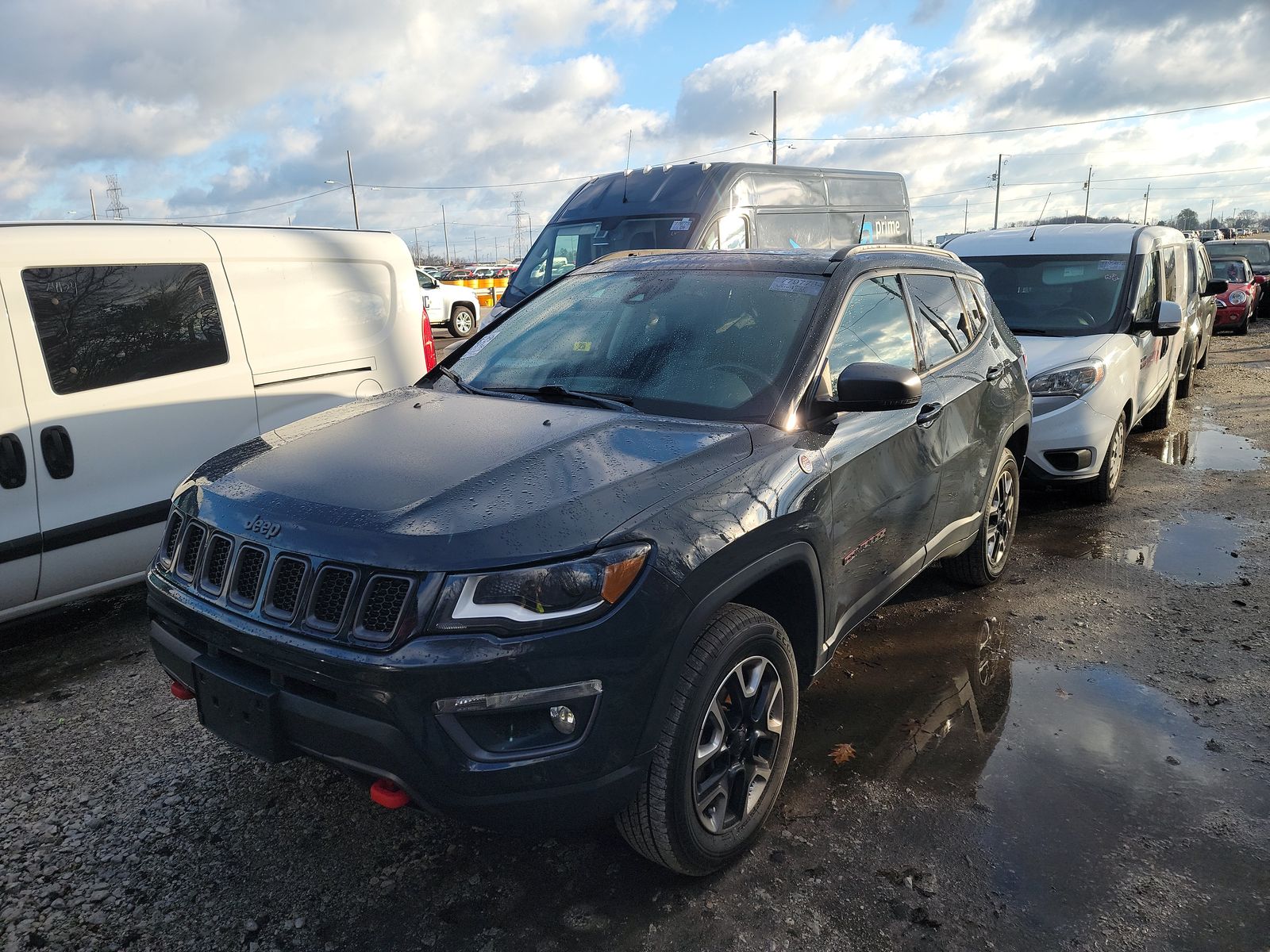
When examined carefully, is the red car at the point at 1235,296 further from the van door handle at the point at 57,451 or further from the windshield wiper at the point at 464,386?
the van door handle at the point at 57,451

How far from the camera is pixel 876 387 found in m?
2.86

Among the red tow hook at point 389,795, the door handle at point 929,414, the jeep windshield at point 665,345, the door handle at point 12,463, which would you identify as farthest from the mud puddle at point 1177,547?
the door handle at point 12,463

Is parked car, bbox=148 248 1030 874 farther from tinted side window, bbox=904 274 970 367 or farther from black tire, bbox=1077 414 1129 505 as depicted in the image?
black tire, bbox=1077 414 1129 505

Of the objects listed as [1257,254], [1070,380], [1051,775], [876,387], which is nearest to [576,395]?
[876,387]

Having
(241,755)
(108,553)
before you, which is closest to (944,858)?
(241,755)

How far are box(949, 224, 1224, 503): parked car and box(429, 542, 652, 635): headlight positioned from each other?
14.7ft

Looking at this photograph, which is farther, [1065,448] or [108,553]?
[1065,448]

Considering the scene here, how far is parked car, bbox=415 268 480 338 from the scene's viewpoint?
20.7 metres

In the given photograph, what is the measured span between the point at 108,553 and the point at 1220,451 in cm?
877

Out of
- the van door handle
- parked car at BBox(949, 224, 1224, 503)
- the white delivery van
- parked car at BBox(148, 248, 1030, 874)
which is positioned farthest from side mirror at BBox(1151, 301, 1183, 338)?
the van door handle

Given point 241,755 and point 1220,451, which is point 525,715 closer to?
point 241,755

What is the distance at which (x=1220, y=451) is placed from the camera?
818 cm

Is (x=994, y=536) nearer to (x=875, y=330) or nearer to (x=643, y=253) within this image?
(x=875, y=330)

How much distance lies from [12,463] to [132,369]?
71 centimetres
